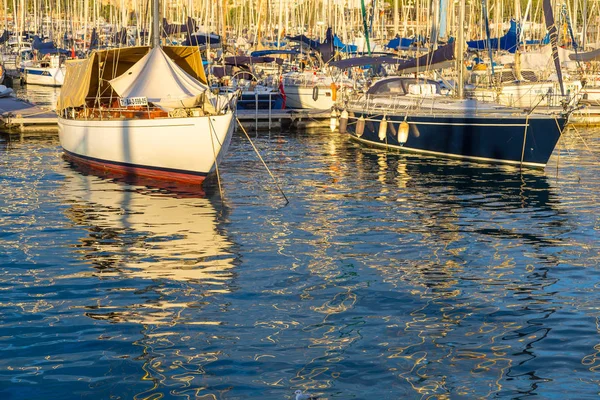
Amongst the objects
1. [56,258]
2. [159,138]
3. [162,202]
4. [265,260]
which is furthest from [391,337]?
[159,138]

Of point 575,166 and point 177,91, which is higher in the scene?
point 177,91

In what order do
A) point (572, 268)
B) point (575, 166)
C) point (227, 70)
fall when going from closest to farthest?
1. point (572, 268)
2. point (575, 166)
3. point (227, 70)

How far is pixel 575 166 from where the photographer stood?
32.8m

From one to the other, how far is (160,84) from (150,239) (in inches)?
357

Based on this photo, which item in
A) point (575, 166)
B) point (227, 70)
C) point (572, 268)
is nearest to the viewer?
point (572, 268)

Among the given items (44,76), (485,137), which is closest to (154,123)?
(485,137)

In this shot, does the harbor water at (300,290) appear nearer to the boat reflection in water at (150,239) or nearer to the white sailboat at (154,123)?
the boat reflection in water at (150,239)

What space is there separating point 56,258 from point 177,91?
34.8ft

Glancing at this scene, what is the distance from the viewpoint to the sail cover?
91.1ft

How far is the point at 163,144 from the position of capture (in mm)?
27891

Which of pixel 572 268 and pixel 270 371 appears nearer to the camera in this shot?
pixel 270 371

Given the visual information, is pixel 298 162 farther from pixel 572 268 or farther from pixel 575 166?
pixel 572 268

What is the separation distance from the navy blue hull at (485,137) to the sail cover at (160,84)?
965 cm

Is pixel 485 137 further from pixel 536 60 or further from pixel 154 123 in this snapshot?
pixel 536 60
